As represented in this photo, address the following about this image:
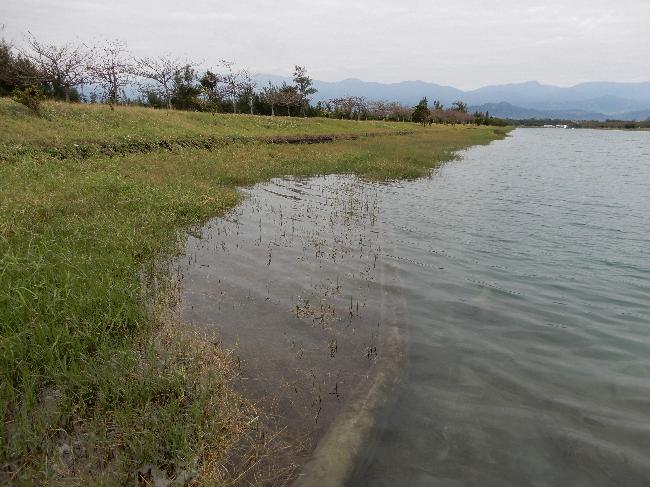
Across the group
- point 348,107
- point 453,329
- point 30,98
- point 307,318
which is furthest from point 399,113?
point 307,318

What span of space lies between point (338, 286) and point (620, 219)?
47.7 feet

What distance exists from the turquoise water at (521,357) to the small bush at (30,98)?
29.4 meters

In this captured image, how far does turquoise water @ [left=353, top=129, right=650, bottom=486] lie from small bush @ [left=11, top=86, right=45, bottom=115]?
29415 millimetres

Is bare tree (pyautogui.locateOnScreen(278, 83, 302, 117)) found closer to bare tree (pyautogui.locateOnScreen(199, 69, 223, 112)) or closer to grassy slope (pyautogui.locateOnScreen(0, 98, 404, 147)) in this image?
bare tree (pyautogui.locateOnScreen(199, 69, 223, 112))

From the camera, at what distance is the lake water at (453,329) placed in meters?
5.27

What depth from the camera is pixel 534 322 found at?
866cm

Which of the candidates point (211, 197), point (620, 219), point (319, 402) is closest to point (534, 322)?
point (319, 402)

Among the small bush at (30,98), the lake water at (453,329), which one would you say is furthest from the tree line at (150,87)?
the lake water at (453,329)

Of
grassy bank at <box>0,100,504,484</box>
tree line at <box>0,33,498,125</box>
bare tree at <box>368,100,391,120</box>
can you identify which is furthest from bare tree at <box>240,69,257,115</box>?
grassy bank at <box>0,100,504,484</box>

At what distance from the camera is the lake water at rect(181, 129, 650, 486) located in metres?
5.27

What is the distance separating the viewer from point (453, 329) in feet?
27.7

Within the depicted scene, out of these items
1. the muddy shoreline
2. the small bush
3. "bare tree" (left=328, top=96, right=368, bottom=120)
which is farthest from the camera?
"bare tree" (left=328, top=96, right=368, bottom=120)

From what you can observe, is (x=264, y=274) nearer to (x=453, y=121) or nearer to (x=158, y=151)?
(x=158, y=151)

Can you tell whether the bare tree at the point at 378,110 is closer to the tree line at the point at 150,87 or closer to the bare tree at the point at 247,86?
the tree line at the point at 150,87
